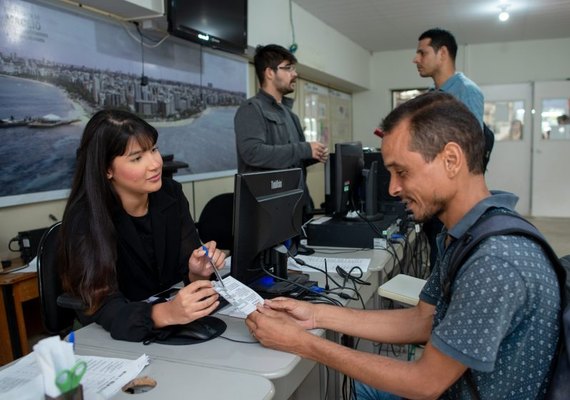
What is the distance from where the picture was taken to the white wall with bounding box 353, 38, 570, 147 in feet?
22.4

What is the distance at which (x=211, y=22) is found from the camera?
3.40 m

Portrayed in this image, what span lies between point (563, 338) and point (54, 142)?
2.54 meters

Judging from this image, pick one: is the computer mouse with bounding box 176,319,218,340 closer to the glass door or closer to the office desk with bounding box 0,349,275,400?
the office desk with bounding box 0,349,275,400

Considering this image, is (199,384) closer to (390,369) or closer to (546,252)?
(390,369)

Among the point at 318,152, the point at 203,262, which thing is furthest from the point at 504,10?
the point at 203,262

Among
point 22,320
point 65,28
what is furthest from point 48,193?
point 65,28

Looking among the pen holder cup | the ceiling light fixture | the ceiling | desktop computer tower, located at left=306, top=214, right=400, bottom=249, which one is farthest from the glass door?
the pen holder cup

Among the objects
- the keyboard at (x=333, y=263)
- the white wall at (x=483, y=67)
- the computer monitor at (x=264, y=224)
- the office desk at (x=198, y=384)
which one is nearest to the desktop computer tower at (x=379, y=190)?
the keyboard at (x=333, y=263)

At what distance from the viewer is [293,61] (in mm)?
2699

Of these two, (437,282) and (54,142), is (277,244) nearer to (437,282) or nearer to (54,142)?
(437,282)

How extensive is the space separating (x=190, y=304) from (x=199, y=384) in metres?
0.22

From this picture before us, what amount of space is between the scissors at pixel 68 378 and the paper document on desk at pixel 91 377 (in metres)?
0.20

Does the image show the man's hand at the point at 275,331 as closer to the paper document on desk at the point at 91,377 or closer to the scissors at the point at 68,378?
the paper document on desk at the point at 91,377

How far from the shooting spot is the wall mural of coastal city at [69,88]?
7.73ft
